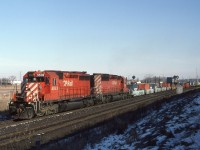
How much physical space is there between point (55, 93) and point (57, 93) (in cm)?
38

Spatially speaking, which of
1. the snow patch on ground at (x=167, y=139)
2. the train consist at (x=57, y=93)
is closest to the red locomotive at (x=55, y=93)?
the train consist at (x=57, y=93)

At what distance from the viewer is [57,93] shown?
28016 millimetres

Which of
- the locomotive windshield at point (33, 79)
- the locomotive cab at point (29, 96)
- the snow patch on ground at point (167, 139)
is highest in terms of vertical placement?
the locomotive windshield at point (33, 79)

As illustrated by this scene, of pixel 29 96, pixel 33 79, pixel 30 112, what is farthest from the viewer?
pixel 33 79

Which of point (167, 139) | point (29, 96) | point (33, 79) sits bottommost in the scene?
point (167, 139)

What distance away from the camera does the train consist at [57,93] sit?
24.6 m

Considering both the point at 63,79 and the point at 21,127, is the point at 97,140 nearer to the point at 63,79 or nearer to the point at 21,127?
the point at 21,127

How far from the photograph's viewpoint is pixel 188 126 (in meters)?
12.4

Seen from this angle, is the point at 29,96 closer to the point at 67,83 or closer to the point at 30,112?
the point at 30,112

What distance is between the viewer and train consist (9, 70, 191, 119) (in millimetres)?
24625

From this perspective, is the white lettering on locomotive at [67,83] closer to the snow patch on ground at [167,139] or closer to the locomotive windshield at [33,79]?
the locomotive windshield at [33,79]

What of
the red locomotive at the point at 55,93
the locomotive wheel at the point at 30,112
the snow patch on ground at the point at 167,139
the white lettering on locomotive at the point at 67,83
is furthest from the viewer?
the white lettering on locomotive at the point at 67,83

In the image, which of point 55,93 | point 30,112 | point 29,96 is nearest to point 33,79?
point 29,96

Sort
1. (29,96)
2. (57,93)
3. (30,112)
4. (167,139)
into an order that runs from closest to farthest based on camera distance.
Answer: (167,139)
(30,112)
(29,96)
(57,93)
